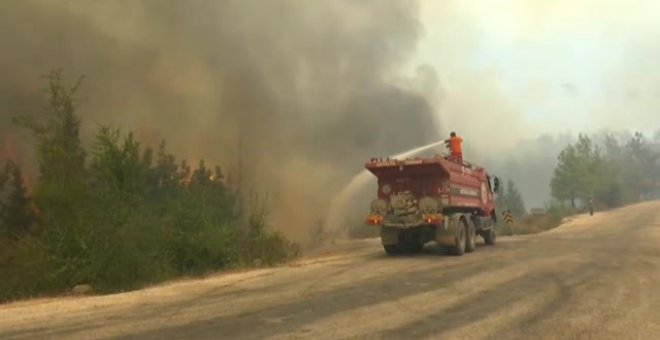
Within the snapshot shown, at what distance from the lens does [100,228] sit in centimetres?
1031

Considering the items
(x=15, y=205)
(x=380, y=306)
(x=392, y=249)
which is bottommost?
(x=380, y=306)

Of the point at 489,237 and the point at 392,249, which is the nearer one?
the point at 392,249

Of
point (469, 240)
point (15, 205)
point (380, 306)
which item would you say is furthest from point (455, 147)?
point (15, 205)

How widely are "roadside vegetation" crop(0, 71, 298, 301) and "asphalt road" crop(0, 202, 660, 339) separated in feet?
2.87

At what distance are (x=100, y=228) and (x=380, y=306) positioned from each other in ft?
18.5

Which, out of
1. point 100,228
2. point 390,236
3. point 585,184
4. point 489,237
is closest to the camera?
point 100,228

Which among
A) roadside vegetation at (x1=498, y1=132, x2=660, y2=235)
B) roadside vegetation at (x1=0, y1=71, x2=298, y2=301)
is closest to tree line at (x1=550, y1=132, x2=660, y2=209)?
roadside vegetation at (x1=498, y1=132, x2=660, y2=235)

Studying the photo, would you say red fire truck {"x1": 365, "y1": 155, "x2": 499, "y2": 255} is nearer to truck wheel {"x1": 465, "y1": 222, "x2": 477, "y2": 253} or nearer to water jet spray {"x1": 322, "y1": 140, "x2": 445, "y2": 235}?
truck wheel {"x1": 465, "y1": 222, "x2": 477, "y2": 253}

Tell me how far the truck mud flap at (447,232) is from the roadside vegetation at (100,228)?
402cm

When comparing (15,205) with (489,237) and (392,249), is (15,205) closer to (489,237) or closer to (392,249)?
(392,249)

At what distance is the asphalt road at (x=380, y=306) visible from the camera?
19.6 feet

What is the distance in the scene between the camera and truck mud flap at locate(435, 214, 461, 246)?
1415cm

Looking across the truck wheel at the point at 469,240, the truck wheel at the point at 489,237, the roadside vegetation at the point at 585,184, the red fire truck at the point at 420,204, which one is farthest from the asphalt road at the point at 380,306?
the roadside vegetation at the point at 585,184

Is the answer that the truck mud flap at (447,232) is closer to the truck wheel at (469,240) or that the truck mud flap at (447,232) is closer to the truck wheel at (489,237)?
the truck wheel at (469,240)
